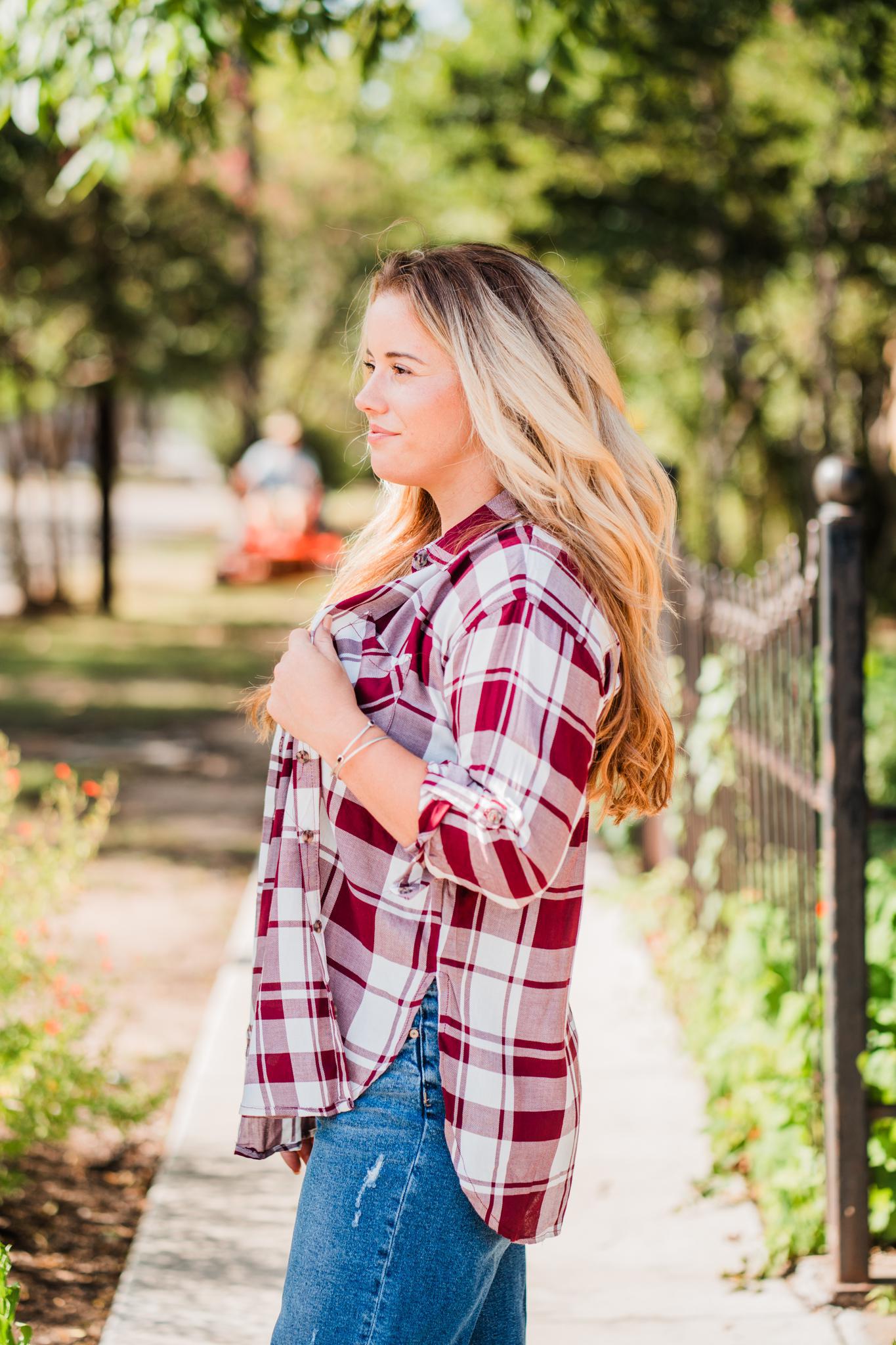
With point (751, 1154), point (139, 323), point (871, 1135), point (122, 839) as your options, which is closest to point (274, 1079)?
point (871, 1135)

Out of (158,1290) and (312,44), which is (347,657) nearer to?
(158,1290)

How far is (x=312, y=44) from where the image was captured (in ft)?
16.3

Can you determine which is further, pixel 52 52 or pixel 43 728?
pixel 43 728

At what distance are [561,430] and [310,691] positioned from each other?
0.43 meters

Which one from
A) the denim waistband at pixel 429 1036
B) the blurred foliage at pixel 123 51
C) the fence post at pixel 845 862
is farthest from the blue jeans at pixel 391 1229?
the blurred foliage at pixel 123 51

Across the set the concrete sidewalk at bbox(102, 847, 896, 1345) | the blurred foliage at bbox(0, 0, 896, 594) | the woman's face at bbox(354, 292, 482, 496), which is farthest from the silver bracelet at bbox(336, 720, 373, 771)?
the blurred foliage at bbox(0, 0, 896, 594)

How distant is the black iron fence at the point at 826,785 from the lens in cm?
301

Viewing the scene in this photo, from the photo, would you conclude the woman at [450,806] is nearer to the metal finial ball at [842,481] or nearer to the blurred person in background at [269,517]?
the metal finial ball at [842,481]

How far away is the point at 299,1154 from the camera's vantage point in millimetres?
2012

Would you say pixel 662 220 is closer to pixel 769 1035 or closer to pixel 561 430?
pixel 769 1035

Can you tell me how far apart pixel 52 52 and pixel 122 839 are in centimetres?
458

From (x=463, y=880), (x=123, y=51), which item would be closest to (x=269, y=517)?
(x=123, y=51)

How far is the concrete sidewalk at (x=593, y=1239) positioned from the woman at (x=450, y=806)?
1.00m

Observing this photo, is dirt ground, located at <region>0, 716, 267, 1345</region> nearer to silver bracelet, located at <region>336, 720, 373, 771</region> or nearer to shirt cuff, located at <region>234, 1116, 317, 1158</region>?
shirt cuff, located at <region>234, 1116, 317, 1158</region>
